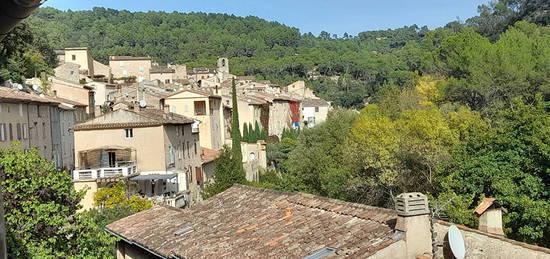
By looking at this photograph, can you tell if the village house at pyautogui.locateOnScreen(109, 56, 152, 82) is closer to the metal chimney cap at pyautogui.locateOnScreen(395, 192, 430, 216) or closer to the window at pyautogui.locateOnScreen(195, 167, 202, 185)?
the window at pyautogui.locateOnScreen(195, 167, 202, 185)

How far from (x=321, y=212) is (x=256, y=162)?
45939 millimetres

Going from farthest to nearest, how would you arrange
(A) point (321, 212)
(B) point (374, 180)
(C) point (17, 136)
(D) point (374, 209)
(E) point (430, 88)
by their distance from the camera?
(E) point (430, 88)
(C) point (17, 136)
(B) point (374, 180)
(A) point (321, 212)
(D) point (374, 209)

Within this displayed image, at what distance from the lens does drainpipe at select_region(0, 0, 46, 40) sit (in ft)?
8.27

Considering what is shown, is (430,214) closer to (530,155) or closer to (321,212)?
(321,212)

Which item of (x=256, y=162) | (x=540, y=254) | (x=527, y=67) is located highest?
(x=527, y=67)

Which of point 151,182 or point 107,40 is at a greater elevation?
point 107,40

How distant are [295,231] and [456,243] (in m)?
4.18

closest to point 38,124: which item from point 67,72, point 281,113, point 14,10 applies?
point 67,72

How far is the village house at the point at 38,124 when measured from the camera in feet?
112

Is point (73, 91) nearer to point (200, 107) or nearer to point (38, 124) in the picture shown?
point (200, 107)

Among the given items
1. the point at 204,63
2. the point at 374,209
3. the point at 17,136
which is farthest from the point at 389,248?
the point at 204,63

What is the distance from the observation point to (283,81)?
137375mm

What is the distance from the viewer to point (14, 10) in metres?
2.56

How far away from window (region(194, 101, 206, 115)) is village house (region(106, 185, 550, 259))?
121ft
